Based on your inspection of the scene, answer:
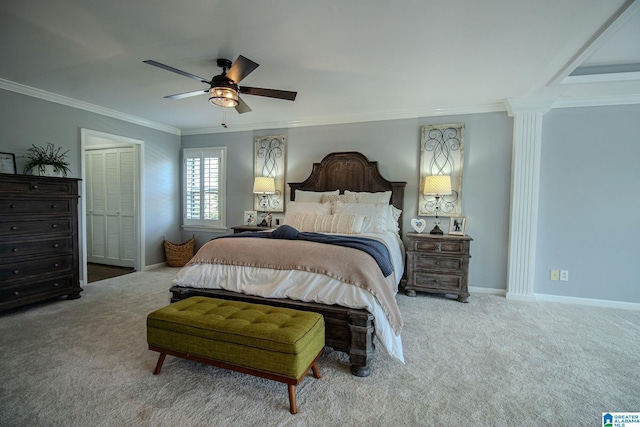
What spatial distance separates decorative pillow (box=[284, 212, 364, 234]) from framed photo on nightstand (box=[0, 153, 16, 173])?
10.6ft

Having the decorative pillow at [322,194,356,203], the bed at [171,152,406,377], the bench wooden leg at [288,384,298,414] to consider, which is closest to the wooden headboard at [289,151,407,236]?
the decorative pillow at [322,194,356,203]

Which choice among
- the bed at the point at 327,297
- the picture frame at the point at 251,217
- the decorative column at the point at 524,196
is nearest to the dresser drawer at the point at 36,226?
the bed at the point at 327,297

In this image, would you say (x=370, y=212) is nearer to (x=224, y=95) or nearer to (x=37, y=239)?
(x=224, y=95)

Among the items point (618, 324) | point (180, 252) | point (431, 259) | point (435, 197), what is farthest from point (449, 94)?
point (180, 252)

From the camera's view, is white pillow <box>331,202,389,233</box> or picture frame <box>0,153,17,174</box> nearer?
picture frame <box>0,153,17,174</box>

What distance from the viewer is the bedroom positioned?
3426 millimetres

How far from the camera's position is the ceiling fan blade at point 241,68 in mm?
2271

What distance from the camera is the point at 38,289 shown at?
10.6 feet

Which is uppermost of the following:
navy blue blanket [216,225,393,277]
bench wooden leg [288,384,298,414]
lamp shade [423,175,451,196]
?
lamp shade [423,175,451,196]

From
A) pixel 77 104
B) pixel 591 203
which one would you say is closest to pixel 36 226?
pixel 77 104

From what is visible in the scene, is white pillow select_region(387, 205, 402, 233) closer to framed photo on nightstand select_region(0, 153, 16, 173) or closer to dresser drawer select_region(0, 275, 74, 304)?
dresser drawer select_region(0, 275, 74, 304)

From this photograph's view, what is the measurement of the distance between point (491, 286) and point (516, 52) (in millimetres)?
2825

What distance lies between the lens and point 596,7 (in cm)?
194

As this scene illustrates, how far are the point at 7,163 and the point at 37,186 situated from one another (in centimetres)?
51
